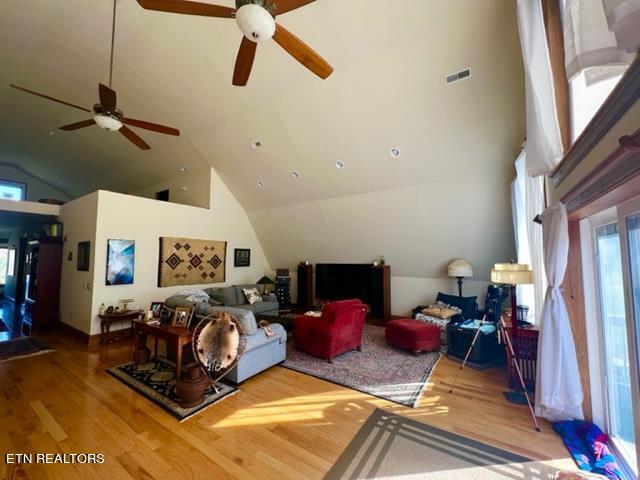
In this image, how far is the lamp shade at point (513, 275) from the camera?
2.67 meters

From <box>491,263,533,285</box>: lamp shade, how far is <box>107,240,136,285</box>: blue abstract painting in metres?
5.99

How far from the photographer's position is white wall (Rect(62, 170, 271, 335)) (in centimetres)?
448

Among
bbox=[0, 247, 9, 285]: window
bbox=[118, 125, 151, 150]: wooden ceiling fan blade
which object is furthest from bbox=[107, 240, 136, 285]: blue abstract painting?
bbox=[0, 247, 9, 285]: window

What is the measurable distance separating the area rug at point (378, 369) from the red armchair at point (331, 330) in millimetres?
146

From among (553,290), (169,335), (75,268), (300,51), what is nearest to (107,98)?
(300,51)

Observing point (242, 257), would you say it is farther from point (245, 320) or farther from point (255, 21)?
point (255, 21)

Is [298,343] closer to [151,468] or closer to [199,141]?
[151,468]

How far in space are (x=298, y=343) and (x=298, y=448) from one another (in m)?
1.99

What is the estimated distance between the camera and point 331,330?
11.8 feet

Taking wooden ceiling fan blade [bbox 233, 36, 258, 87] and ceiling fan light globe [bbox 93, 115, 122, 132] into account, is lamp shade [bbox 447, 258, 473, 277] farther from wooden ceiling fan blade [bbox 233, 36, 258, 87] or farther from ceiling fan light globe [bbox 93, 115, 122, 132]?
ceiling fan light globe [bbox 93, 115, 122, 132]

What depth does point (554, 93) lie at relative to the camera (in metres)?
2.20

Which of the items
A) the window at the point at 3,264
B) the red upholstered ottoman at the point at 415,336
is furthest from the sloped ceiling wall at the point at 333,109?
the window at the point at 3,264

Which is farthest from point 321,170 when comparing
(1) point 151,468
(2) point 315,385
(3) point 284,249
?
(1) point 151,468

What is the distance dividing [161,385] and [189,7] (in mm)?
3685
